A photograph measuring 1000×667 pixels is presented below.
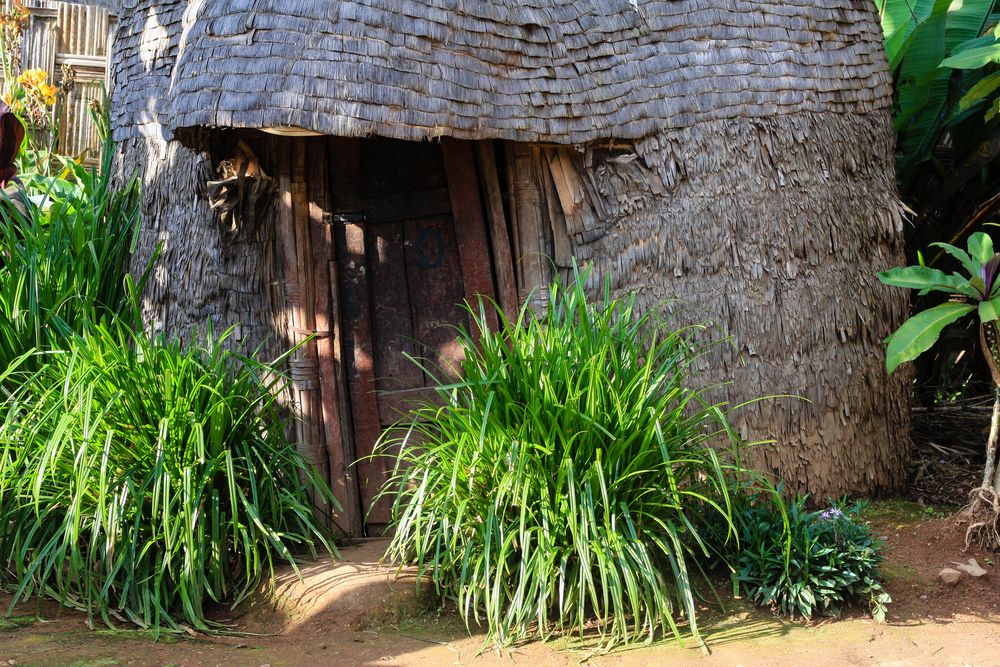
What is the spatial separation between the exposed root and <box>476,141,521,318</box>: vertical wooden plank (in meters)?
2.22

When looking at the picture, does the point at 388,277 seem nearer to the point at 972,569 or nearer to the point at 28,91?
the point at 972,569

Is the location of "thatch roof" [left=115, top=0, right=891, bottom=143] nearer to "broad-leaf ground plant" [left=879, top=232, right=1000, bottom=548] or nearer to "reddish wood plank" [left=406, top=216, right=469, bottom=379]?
"reddish wood plank" [left=406, top=216, right=469, bottom=379]

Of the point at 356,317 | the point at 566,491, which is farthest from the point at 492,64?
the point at 566,491

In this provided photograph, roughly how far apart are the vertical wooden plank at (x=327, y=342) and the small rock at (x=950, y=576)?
2.64m

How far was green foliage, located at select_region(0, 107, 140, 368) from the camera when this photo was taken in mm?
4613

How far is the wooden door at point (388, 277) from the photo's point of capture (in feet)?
15.7

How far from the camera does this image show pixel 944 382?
6.26 metres

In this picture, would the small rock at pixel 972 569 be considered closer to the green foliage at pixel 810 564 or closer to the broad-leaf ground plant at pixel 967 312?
the broad-leaf ground plant at pixel 967 312

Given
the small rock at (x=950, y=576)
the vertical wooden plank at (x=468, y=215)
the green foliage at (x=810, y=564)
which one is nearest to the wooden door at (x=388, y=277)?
the vertical wooden plank at (x=468, y=215)

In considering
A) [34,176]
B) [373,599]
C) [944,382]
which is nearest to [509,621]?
[373,599]

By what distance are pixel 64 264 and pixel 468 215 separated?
2081mm

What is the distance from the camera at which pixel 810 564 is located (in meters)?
3.66

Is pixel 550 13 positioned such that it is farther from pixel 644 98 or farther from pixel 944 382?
pixel 944 382

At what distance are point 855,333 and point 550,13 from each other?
2.16 metres
